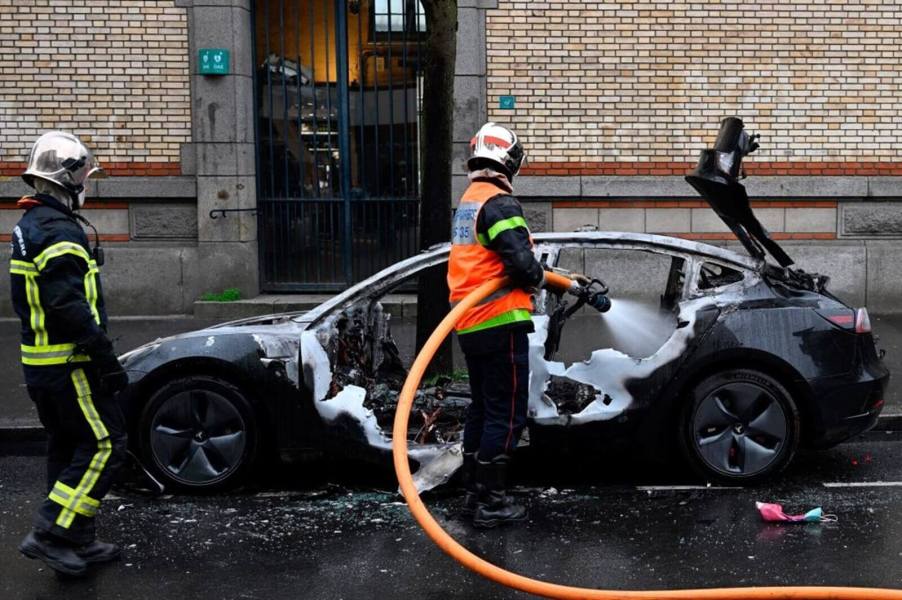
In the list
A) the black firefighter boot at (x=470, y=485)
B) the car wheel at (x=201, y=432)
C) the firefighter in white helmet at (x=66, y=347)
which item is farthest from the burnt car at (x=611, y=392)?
the firefighter in white helmet at (x=66, y=347)

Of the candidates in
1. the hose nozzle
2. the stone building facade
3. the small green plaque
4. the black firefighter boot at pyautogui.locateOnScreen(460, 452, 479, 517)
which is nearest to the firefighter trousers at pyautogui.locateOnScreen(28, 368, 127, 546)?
the black firefighter boot at pyautogui.locateOnScreen(460, 452, 479, 517)

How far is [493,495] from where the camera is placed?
17.9 ft

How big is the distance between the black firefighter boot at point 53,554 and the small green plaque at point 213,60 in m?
7.69

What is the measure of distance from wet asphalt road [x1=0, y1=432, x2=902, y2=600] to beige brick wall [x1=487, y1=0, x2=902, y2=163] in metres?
5.95

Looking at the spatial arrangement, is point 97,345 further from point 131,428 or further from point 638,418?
point 638,418

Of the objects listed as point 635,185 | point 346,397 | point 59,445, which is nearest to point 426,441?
point 346,397

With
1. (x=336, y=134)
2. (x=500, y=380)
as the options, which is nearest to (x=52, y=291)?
(x=500, y=380)

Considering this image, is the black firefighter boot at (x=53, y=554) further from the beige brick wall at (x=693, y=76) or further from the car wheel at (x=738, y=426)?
the beige brick wall at (x=693, y=76)

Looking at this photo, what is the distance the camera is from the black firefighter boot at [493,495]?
5.45 meters

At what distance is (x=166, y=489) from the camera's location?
6.09m

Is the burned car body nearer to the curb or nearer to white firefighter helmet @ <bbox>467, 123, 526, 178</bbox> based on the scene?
white firefighter helmet @ <bbox>467, 123, 526, 178</bbox>

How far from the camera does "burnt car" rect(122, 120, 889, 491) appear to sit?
597 centimetres

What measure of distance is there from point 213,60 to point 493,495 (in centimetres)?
765

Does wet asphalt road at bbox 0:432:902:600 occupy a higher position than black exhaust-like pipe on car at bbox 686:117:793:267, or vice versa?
black exhaust-like pipe on car at bbox 686:117:793:267
